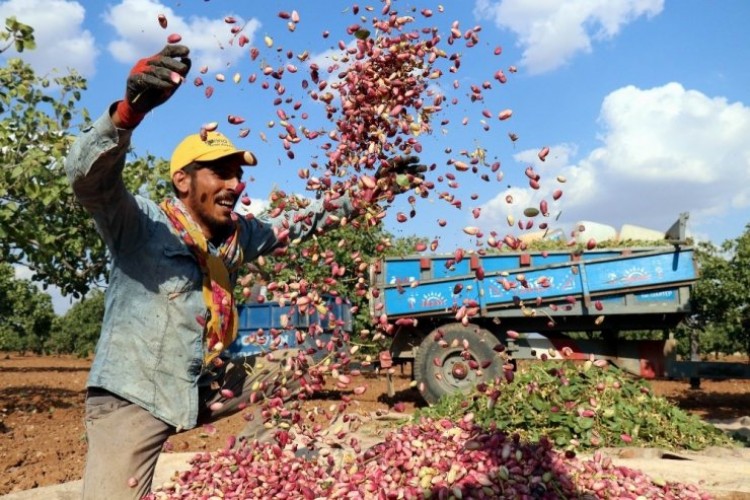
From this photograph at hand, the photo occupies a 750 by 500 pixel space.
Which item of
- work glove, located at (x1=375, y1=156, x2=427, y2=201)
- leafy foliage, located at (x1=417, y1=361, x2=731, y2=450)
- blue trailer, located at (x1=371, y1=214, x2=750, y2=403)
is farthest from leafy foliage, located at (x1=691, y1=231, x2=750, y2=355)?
work glove, located at (x1=375, y1=156, x2=427, y2=201)

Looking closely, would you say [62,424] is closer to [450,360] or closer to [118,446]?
[450,360]

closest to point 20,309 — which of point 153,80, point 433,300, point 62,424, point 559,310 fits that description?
point 62,424

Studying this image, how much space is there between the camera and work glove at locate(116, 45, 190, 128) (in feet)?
7.61

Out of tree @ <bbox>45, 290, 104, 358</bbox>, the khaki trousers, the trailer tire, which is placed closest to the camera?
the khaki trousers

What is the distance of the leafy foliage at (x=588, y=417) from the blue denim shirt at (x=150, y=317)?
3.13 m

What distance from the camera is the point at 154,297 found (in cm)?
300

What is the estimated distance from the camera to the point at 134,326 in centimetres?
296

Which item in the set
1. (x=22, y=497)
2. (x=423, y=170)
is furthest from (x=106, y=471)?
(x=423, y=170)

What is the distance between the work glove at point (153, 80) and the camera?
232 cm

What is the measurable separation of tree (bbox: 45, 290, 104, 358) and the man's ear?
41.3 meters

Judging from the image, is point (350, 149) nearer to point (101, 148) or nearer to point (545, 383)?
point (101, 148)

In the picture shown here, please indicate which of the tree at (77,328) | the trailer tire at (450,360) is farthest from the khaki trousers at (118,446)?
the tree at (77,328)

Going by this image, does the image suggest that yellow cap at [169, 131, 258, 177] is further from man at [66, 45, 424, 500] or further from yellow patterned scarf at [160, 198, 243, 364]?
yellow patterned scarf at [160, 198, 243, 364]

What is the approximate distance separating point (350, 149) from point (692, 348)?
2380 cm
